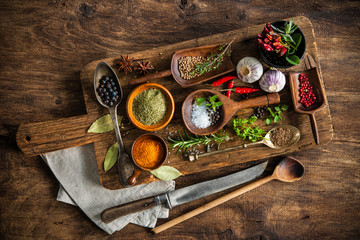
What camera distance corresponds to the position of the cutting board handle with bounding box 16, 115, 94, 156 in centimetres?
181

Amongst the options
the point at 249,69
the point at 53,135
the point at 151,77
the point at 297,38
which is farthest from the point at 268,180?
the point at 53,135

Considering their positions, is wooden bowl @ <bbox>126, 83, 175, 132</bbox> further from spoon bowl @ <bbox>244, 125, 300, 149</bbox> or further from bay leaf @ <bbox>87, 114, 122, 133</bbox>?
spoon bowl @ <bbox>244, 125, 300, 149</bbox>

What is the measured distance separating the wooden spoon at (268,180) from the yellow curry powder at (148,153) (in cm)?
57

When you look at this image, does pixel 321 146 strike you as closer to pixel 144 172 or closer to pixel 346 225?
pixel 346 225

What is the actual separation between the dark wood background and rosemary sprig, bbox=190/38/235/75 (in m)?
0.34

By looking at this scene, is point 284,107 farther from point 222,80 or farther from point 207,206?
point 207,206

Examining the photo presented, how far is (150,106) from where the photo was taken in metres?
1.73

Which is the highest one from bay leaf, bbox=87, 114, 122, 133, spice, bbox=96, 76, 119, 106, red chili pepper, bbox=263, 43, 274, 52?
red chili pepper, bbox=263, 43, 274, 52

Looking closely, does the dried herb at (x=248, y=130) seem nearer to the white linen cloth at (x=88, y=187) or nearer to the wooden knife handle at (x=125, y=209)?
the white linen cloth at (x=88, y=187)

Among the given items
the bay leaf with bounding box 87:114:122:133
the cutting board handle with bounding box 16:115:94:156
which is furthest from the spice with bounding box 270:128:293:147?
the cutting board handle with bounding box 16:115:94:156

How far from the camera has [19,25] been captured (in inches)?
80.0

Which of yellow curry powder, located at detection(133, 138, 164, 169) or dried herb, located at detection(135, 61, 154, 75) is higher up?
dried herb, located at detection(135, 61, 154, 75)

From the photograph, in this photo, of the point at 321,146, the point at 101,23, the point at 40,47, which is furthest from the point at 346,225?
the point at 40,47

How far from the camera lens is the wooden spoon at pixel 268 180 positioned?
1961 millimetres
